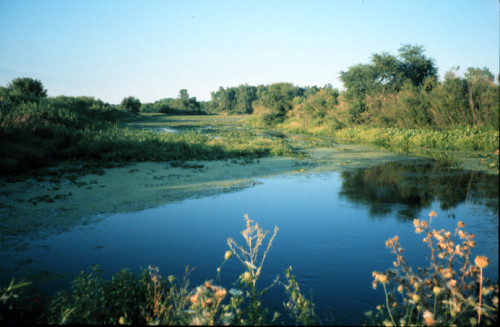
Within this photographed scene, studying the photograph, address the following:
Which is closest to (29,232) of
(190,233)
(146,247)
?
(146,247)

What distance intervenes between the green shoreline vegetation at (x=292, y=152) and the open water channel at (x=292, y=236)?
0.74ft

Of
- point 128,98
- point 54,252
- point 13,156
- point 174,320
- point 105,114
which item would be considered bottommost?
point 54,252

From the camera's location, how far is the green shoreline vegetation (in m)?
2.27

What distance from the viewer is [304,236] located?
4809mm

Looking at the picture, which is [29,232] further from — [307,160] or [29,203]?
[307,160]

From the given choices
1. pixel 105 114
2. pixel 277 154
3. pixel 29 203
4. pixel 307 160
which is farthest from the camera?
pixel 105 114

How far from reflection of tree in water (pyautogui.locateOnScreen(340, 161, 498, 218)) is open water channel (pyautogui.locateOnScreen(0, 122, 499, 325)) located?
40mm

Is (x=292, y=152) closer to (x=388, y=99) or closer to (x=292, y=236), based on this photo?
(x=388, y=99)

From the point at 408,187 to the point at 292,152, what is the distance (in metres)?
6.65

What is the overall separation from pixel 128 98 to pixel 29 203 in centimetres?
4994

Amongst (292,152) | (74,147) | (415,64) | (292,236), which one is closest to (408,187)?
(292,236)

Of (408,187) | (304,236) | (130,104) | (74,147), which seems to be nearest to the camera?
(304,236)

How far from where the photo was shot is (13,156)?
9078mm

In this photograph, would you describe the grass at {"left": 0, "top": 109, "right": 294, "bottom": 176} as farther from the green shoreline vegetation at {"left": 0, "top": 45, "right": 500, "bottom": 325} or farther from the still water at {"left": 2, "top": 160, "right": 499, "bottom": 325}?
the still water at {"left": 2, "top": 160, "right": 499, "bottom": 325}
